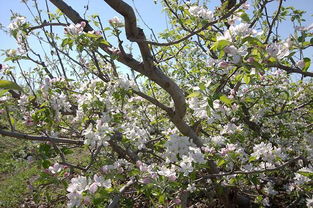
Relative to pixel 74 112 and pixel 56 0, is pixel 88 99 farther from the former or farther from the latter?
pixel 56 0

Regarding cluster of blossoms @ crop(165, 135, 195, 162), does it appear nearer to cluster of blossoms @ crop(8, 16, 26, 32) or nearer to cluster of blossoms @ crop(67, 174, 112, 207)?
cluster of blossoms @ crop(67, 174, 112, 207)

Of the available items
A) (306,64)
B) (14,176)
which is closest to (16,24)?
(306,64)

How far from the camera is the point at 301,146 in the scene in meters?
2.84

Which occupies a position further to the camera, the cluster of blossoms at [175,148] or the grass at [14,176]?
the grass at [14,176]

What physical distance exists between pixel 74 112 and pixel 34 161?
0.56m

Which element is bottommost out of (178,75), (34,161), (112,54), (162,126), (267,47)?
(34,161)

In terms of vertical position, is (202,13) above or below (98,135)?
above

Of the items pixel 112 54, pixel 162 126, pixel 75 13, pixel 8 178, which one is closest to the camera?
pixel 112 54

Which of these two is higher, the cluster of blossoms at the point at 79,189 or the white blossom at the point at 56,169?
the white blossom at the point at 56,169

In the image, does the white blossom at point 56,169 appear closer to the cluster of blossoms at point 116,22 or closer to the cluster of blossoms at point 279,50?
the cluster of blossoms at point 116,22

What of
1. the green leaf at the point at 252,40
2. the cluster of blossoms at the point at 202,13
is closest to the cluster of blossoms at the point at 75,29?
the cluster of blossoms at the point at 202,13

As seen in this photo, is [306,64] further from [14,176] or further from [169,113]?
[14,176]

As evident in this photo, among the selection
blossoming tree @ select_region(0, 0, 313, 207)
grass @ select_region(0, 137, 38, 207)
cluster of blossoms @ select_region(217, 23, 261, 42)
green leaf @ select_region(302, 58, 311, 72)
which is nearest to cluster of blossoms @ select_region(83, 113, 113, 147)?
blossoming tree @ select_region(0, 0, 313, 207)

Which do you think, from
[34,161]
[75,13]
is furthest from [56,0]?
[34,161]
